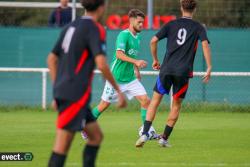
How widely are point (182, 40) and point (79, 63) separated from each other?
4.44 m

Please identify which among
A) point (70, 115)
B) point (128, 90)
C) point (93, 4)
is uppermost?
point (93, 4)

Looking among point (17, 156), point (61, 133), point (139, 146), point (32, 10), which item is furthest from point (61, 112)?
point (32, 10)

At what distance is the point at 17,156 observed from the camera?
11469 mm

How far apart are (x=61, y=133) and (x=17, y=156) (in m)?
3.29

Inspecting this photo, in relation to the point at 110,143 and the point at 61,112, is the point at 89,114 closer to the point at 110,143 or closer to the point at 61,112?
the point at 61,112

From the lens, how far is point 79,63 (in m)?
8.34

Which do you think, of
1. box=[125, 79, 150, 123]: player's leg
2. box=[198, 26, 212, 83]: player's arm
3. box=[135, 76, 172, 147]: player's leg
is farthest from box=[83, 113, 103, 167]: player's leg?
box=[125, 79, 150, 123]: player's leg

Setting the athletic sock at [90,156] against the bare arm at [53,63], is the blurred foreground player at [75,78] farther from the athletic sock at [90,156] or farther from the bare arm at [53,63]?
the athletic sock at [90,156]

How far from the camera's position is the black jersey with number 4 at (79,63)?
830cm

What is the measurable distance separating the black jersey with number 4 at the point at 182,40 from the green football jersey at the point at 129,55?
123 cm

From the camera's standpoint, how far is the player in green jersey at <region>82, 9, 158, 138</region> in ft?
44.8

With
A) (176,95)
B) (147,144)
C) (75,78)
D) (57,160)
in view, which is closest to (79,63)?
(75,78)

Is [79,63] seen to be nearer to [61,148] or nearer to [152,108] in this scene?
[61,148]

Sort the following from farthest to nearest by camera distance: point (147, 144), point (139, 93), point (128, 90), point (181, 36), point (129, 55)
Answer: point (128, 90) → point (139, 93) → point (129, 55) → point (147, 144) → point (181, 36)
